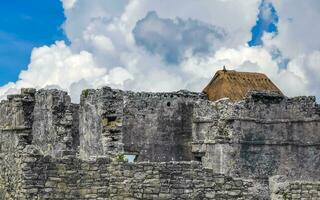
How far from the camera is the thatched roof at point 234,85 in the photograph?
35.8m

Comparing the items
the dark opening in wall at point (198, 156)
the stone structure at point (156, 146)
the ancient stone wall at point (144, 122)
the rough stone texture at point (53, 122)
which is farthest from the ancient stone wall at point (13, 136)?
the dark opening in wall at point (198, 156)

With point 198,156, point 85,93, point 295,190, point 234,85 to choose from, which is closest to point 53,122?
point 85,93

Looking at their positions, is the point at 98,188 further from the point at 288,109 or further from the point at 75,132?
the point at 288,109

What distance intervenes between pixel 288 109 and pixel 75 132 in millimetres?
9571

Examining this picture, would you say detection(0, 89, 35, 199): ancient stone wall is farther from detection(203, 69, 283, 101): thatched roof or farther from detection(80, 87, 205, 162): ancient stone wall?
detection(203, 69, 283, 101): thatched roof

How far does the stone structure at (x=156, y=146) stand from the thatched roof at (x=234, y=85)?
5553 millimetres

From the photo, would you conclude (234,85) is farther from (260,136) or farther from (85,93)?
(85,93)

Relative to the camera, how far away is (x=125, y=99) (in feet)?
89.3

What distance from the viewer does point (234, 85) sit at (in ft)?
120

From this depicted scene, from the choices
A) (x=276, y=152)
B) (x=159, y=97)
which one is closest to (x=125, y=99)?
(x=159, y=97)

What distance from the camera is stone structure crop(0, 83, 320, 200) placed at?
14.4 meters

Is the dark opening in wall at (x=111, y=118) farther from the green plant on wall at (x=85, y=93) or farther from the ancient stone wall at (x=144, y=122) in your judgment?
the green plant on wall at (x=85, y=93)

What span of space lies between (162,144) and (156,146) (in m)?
0.34

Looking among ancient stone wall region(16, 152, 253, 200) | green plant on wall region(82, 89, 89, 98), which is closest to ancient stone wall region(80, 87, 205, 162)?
green plant on wall region(82, 89, 89, 98)
